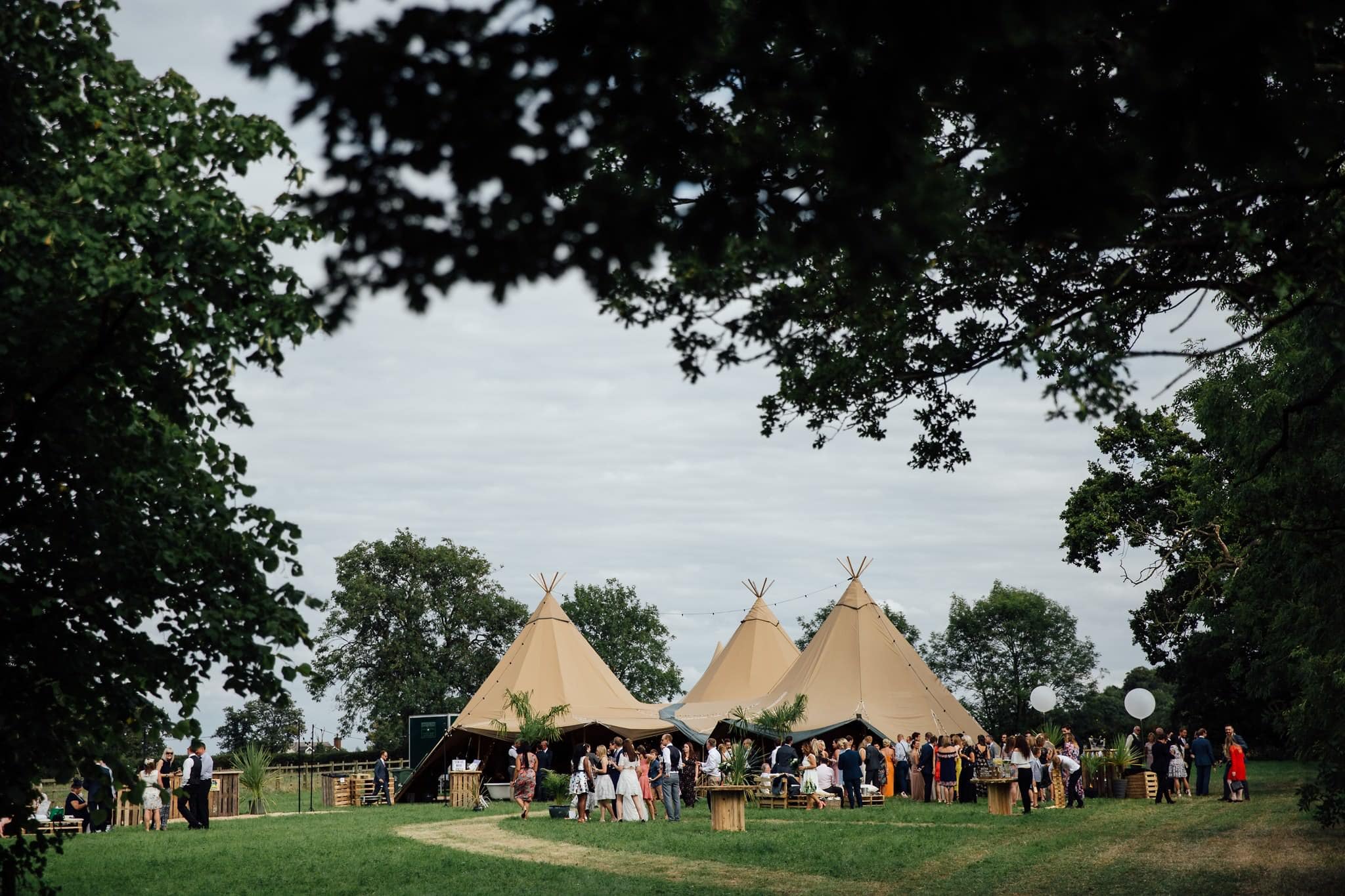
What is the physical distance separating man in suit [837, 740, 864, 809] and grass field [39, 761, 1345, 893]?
1.60 metres

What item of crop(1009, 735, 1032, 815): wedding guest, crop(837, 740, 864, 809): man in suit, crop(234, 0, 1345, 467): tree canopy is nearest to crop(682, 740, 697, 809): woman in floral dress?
crop(837, 740, 864, 809): man in suit

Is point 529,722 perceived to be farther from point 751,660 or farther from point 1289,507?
point 1289,507

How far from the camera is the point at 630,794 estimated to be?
2133 centimetres

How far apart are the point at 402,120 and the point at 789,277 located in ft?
16.5

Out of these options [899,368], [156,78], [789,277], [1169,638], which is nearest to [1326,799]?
[899,368]

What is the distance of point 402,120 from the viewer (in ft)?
12.3

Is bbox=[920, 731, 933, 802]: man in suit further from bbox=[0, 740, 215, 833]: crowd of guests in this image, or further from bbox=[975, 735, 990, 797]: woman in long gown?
bbox=[0, 740, 215, 833]: crowd of guests

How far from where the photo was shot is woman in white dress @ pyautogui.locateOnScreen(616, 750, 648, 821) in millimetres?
21219

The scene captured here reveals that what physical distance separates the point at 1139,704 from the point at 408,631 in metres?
33.7

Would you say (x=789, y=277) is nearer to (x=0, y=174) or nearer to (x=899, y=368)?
(x=899, y=368)

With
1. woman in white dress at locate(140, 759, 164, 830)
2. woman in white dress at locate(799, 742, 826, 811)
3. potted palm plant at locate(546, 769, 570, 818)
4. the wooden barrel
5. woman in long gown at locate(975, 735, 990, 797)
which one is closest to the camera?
the wooden barrel

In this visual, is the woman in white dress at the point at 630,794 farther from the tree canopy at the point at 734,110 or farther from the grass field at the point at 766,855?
the tree canopy at the point at 734,110

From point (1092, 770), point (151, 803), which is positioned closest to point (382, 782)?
point (151, 803)

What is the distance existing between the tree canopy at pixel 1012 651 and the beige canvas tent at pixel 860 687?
133 feet
